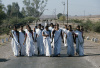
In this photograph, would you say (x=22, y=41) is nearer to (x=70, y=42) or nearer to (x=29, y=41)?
(x=29, y=41)

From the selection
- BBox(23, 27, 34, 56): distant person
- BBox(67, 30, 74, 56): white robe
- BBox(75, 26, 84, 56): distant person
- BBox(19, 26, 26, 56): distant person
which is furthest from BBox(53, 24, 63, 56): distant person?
BBox(19, 26, 26, 56): distant person

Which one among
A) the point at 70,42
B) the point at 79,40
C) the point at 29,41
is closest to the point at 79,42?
the point at 79,40

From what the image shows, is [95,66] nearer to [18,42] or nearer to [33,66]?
[33,66]

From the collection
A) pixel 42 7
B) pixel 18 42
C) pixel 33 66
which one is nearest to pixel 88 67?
pixel 33 66

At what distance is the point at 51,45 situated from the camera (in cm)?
1357

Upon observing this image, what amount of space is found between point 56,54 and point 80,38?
174cm

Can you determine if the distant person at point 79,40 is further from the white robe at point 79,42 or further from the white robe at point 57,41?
the white robe at point 57,41

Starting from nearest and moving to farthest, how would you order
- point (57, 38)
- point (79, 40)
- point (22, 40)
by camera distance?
point (57, 38)
point (79, 40)
point (22, 40)

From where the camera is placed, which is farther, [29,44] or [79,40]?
[79,40]

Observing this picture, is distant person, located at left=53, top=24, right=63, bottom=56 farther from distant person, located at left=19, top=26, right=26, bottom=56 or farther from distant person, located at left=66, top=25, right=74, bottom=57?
distant person, located at left=19, top=26, right=26, bottom=56

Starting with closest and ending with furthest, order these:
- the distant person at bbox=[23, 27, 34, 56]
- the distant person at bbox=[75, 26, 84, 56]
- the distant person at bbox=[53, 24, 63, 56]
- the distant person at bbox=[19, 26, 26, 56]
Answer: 1. the distant person at bbox=[53, 24, 63, 56]
2. the distant person at bbox=[23, 27, 34, 56]
3. the distant person at bbox=[75, 26, 84, 56]
4. the distant person at bbox=[19, 26, 26, 56]

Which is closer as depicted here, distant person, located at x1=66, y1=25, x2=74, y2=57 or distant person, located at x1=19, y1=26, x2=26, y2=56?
distant person, located at x1=66, y1=25, x2=74, y2=57

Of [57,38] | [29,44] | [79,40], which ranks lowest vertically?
[29,44]

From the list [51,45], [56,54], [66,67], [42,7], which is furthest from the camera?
[42,7]
